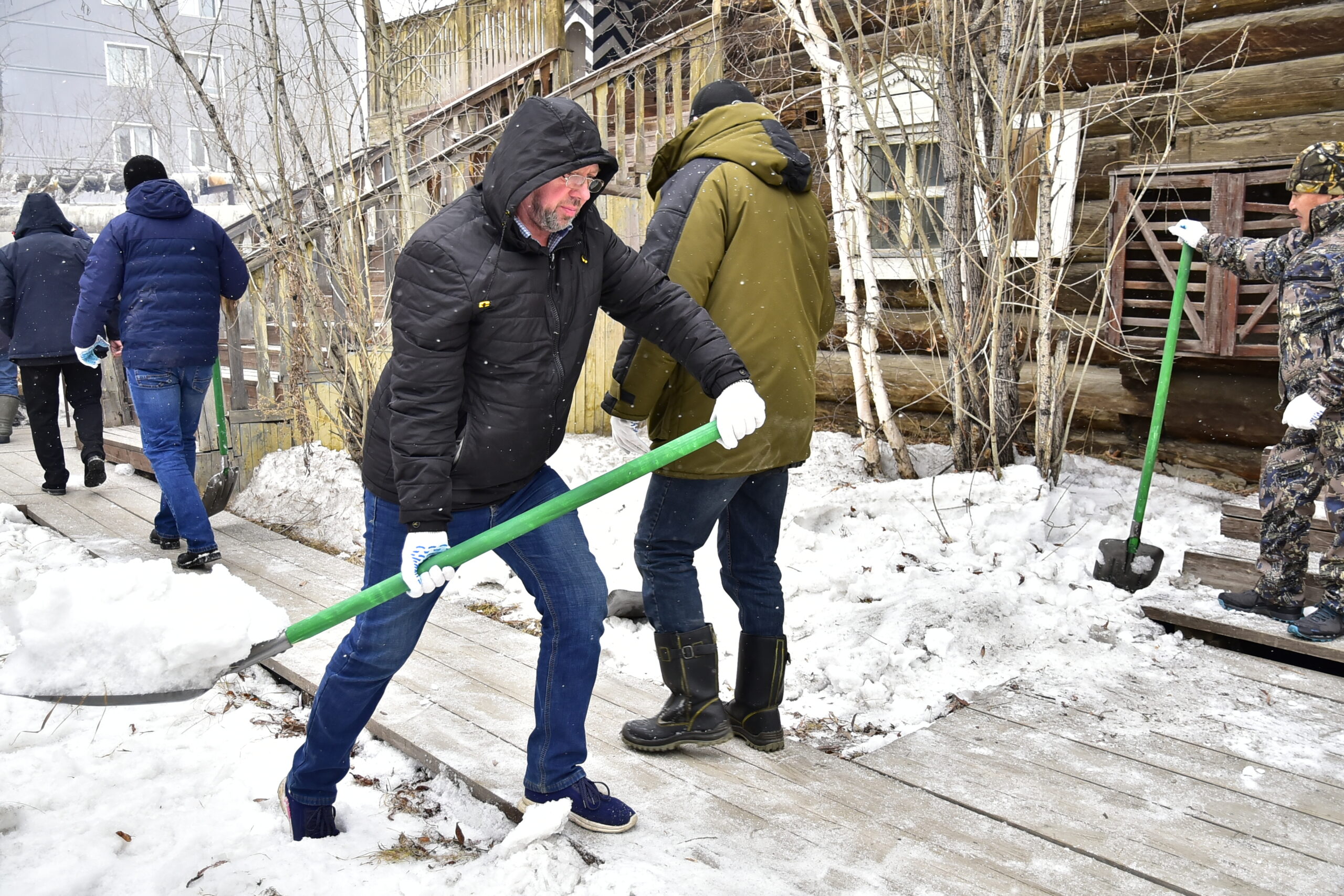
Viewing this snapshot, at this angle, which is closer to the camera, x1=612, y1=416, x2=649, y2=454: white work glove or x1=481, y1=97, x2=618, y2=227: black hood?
x1=481, y1=97, x2=618, y2=227: black hood

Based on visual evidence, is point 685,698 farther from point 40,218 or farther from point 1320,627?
point 40,218

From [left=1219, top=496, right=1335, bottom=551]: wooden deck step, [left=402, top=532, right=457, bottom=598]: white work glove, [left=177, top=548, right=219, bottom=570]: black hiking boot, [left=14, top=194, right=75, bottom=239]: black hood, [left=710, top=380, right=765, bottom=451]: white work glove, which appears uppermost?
[left=14, top=194, right=75, bottom=239]: black hood

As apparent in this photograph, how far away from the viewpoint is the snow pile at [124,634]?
7.84ft

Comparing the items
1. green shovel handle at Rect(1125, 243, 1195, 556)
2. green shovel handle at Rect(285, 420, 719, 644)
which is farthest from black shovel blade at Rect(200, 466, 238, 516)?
green shovel handle at Rect(1125, 243, 1195, 556)

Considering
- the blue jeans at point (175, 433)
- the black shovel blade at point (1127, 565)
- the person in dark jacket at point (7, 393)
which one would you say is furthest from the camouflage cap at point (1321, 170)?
the person in dark jacket at point (7, 393)

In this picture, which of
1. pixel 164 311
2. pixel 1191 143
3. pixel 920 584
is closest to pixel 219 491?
pixel 164 311

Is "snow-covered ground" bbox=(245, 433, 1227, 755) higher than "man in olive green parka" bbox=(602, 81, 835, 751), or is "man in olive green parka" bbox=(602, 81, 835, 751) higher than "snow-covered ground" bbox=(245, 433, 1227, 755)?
"man in olive green parka" bbox=(602, 81, 835, 751)

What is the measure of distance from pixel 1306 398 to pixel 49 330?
24.1 feet

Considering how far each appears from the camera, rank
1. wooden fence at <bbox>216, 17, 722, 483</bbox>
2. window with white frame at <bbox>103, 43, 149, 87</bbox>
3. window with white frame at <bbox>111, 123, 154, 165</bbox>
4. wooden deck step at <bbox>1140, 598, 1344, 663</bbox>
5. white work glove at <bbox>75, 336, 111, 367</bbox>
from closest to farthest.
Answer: wooden deck step at <bbox>1140, 598, 1344, 663</bbox>
white work glove at <bbox>75, 336, 111, 367</bbox>
wooden fence at <bbox>216, 17, 722, 483</bbox>
window with white frame at <bbox>103, 43, 149, 87</bbox>
window with white frame at <bbox>111, 123, 154, 165</bbox>

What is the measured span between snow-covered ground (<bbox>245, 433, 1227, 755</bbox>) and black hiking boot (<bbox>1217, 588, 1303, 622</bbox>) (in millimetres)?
246

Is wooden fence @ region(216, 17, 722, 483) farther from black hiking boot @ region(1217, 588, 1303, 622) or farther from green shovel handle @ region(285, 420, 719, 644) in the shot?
green shovel handle @ region(285, 420, 719, 644)

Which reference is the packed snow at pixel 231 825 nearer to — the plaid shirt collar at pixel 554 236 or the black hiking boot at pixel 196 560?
the plaid shirt collar at pixel 554 236

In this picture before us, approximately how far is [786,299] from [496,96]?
834 centimetres

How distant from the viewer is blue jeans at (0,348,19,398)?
31.8ft
